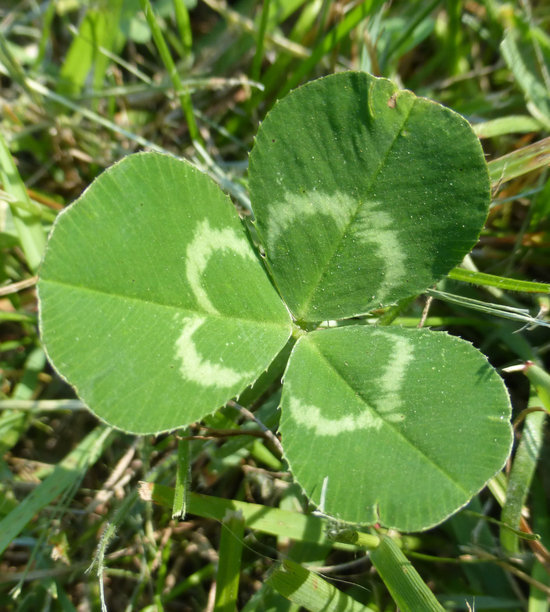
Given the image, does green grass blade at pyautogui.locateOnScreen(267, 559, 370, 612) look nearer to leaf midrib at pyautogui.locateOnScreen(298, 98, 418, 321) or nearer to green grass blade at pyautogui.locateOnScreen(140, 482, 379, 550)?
green grass blade at pyautogui.locateOnScreen(140, 482, 379, 550)

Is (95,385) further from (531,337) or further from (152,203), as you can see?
(531,337)

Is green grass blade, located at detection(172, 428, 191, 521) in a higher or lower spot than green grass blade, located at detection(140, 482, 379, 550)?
higher

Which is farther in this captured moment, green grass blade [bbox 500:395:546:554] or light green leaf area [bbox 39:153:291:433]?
green grass blade [bbox 500:395:546:554]

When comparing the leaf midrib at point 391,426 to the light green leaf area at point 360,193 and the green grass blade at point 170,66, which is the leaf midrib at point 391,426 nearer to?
the light green leaf area at point 360,193

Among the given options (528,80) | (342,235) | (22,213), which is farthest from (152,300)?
(528,80)

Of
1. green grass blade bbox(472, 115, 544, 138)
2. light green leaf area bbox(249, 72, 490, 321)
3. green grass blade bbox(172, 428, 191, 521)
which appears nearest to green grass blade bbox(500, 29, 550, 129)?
green grass blade bbox(472, 115, 544, 138)

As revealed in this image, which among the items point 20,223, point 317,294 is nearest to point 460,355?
point 317,294

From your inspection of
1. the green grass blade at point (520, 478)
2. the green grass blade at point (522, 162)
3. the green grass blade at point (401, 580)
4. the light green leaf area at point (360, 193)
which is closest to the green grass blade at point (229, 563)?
the green grass blade at point (401, 580)
